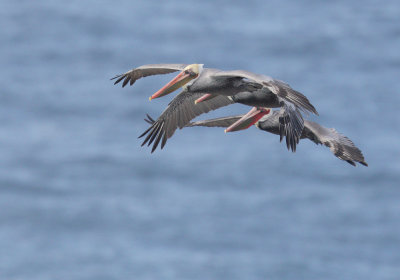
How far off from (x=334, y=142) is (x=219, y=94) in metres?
2.87

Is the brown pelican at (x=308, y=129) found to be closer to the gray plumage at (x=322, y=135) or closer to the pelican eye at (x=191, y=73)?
the gray plumage at (x=322, y=135)

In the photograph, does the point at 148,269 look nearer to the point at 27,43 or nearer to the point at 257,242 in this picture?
the point at 257,242

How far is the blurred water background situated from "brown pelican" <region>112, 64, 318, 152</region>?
128 feet

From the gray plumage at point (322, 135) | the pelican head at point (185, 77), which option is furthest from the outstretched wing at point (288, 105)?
the gray plumage at point (322, 135)

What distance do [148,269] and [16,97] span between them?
21.1 m

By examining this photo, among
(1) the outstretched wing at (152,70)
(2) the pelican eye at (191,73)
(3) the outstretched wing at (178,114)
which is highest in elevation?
(1) the outstretched wing at (152,70)

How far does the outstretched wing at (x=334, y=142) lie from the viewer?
918 inches

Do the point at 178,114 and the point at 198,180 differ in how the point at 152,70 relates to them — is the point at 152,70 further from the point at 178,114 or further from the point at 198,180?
the point at 198,180

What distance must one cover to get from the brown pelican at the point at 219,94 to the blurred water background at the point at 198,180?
38.9 meters

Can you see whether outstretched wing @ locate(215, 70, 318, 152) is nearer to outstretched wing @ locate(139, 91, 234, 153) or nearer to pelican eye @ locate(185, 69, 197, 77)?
pelican eye @ locate(185, 69, 197, 77)

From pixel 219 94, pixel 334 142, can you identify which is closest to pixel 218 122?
pixel 334 142

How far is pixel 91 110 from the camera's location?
78188 millimetres

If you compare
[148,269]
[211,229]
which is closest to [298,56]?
[211,229]

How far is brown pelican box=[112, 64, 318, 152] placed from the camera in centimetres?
2084
